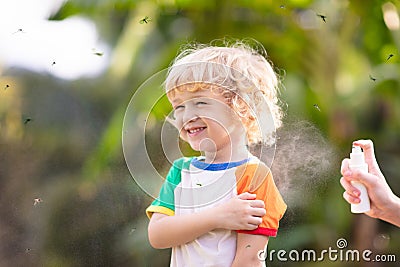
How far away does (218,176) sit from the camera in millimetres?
1338

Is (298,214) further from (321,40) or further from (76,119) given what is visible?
(76,119)

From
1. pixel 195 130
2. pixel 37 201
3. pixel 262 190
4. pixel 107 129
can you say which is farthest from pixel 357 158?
pixel 37 201

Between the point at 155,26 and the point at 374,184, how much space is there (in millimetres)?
567

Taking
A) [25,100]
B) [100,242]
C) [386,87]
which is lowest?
[100,242]

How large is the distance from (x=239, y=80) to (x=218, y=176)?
0.63 ft

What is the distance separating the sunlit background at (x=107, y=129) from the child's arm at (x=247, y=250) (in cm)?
16

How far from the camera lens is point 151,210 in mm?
1380

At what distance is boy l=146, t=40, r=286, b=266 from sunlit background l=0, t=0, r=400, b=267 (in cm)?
9

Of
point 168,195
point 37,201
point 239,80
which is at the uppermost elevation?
point 239,80

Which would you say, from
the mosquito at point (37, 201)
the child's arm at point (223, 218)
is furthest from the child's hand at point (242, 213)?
the mosquito at point (37, 201)

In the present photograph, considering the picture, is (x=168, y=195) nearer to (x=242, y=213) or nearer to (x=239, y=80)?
(x=242, y=213)

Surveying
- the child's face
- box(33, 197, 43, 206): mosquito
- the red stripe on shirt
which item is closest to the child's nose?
the child's face

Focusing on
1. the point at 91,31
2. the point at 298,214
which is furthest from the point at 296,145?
the point at 91,31

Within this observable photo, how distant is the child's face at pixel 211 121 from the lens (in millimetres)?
1342
